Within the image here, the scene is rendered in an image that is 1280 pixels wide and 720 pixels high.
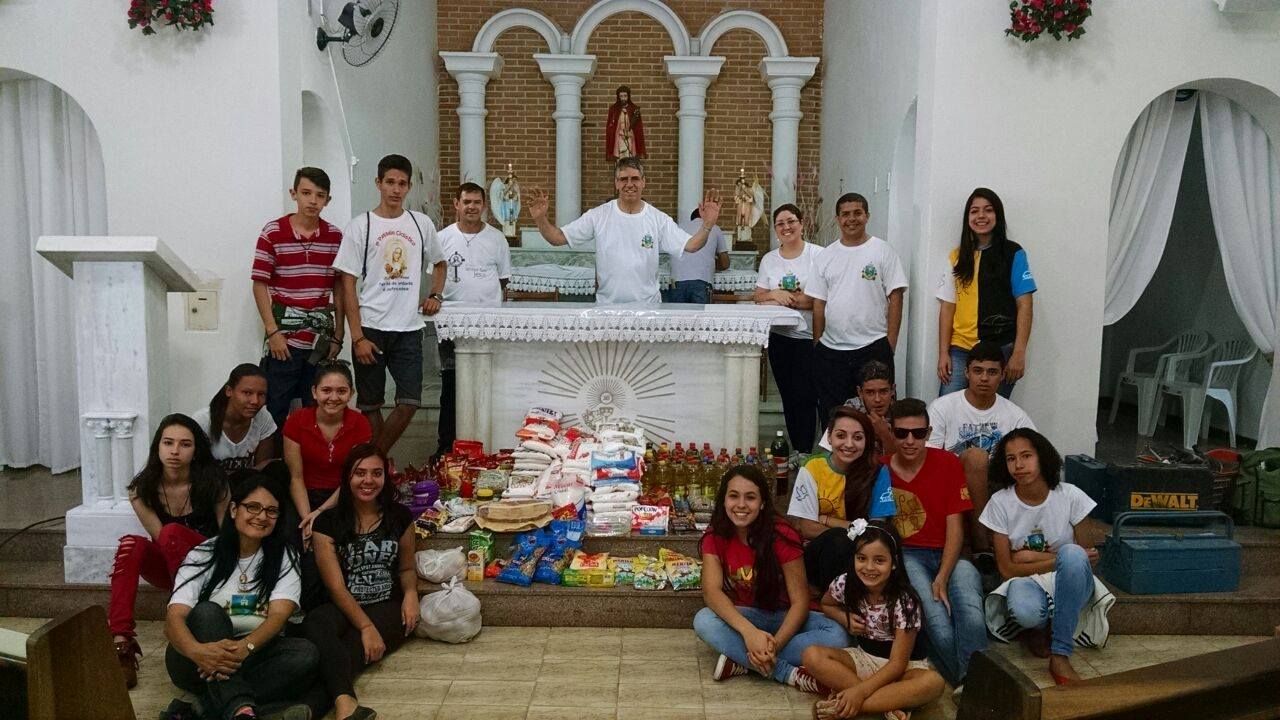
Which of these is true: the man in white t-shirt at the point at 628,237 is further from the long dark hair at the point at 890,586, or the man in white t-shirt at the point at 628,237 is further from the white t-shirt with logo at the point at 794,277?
the long dark hair at the point at 890,586

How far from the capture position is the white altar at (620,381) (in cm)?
535

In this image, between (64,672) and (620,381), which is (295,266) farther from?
(64,672)

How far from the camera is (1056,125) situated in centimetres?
519

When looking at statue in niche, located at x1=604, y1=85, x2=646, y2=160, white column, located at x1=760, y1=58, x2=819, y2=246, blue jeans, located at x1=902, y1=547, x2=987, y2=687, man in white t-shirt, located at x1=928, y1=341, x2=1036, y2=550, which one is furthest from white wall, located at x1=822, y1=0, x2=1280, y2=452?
statue in niche, located at x1=604, y1=85, x2=646, y2=160

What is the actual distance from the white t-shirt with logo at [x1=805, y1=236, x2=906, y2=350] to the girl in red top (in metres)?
2.68

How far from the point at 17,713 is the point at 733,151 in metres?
9.47

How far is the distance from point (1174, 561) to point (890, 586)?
1.61 meters

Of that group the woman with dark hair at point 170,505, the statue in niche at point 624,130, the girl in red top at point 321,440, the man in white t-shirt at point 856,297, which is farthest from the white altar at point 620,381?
the statue in niche at point 624,130

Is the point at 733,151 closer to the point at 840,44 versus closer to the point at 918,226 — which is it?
the point at 840,44

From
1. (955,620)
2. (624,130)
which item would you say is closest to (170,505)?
(955,620)

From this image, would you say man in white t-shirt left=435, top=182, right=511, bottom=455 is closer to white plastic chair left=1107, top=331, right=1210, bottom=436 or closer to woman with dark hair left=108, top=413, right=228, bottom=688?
woman with dark hair left=108, top=413, right=228, bottom=688

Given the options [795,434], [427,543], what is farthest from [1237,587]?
[427,543]

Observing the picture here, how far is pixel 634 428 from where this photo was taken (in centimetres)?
528

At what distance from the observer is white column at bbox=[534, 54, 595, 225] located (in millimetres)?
9719
